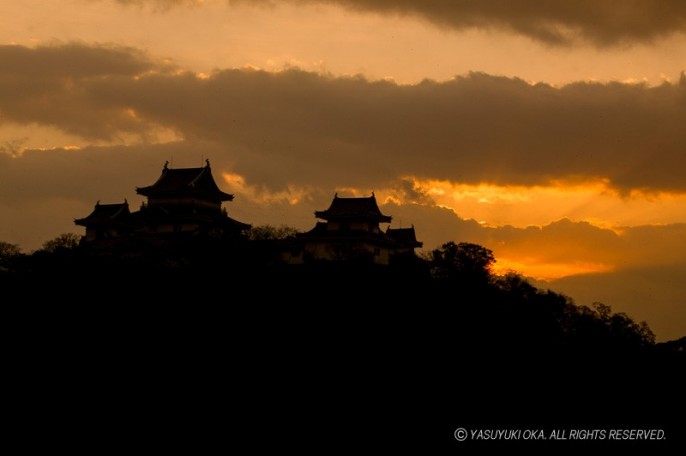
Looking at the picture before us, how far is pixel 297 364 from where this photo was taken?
70938 millimetres

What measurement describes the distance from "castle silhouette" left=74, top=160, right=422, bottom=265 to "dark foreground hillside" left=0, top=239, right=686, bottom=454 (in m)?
6.92

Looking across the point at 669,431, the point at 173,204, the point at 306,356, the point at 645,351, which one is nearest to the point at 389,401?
the point at 306,356

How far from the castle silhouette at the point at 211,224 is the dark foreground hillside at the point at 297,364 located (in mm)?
6923

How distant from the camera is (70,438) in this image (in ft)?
218

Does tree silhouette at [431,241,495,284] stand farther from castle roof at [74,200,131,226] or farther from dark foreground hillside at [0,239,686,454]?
castle roof at [74,200,131,226]

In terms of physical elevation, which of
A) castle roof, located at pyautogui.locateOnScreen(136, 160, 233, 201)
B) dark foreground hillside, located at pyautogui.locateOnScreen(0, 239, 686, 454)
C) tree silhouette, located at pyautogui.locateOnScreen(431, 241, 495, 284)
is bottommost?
dark foreground hillside, located at pyautogui.locateOnScreen(0, 239, 686, 454)

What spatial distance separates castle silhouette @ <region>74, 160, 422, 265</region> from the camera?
88.9 meters

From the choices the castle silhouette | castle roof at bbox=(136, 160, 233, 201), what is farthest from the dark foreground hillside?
castle roof at bbox=(136, 160, 233, 201)

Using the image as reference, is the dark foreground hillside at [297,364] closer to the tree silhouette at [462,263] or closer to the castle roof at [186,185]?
the tree silhouette at [462,263]

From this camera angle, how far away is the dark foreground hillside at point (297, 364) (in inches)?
2667

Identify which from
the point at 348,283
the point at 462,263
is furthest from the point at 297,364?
the point at 462,263

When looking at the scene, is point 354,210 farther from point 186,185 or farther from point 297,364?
point 297,364

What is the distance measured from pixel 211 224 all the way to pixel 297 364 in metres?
24.4

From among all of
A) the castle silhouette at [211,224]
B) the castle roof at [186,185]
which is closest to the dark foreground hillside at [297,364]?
the castle silhouette at [211,224]
